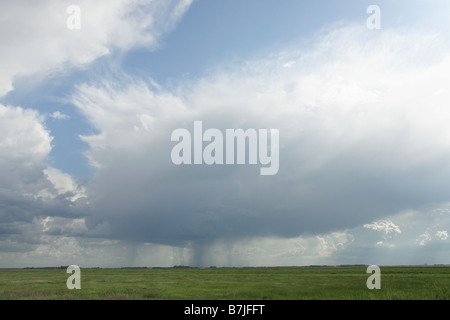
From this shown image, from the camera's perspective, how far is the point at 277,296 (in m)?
43.0
